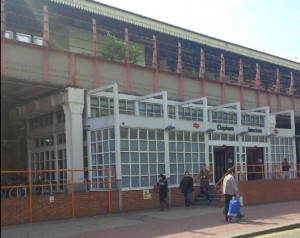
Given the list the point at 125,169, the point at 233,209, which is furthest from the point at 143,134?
the point at 233,209

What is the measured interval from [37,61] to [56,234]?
6.90m

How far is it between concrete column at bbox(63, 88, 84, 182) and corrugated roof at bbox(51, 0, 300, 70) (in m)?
6.07

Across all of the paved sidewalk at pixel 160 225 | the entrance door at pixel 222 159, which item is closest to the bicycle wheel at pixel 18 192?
the paved sidewalk at pixel 160 225

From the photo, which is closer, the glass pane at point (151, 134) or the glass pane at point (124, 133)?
the glass pane at point (124, 133)

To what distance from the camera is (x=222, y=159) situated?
23.7 metres

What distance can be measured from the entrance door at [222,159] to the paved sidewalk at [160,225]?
20.4 ft

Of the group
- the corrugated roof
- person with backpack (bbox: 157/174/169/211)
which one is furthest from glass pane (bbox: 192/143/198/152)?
the corrugated roof

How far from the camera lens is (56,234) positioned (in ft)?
39.9

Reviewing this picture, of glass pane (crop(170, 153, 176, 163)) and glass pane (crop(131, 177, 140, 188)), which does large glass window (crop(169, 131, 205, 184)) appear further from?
glass pane (crop(131, 177, 140, 188))

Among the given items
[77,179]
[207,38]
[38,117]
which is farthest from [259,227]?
[207,38]

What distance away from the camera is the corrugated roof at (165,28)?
73.6 ft

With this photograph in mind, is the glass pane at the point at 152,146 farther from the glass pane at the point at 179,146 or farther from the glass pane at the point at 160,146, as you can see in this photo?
the glass pane at the point at 179,146

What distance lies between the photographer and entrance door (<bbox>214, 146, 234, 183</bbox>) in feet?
75.8

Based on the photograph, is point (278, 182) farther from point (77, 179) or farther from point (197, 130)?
point (77, 179)
